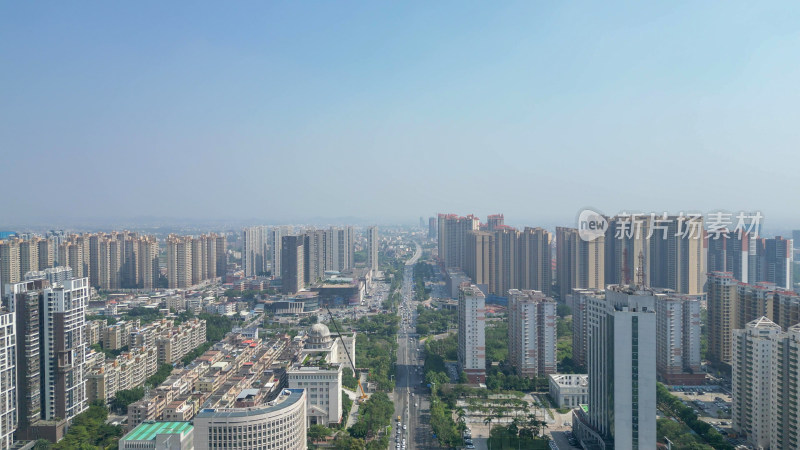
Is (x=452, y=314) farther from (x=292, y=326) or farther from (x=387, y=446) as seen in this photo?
(x=387, y=446)

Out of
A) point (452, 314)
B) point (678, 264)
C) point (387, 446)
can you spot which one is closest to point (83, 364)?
point (387, 446)

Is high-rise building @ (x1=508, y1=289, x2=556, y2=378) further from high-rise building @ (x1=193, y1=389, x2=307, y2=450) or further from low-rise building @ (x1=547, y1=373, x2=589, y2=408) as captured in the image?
high-rise building @ (x1=193, y1=389, x2=307, y2=450)

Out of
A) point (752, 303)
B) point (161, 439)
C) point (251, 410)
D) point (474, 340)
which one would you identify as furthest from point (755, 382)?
point (161, 439)

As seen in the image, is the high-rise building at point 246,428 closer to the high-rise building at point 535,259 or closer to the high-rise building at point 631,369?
the high-rise building at point 631,369

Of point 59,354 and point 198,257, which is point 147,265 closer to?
point 198,257

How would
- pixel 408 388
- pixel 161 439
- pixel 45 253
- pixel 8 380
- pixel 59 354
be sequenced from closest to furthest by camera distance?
1. pixel 161 439
2. pixel 8 380
3. pixel 59 354
4. pixel 408 388
5. pixel 45 253

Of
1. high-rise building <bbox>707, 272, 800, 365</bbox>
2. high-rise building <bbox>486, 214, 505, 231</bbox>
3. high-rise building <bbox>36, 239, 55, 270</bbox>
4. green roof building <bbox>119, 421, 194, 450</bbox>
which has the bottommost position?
green roof building <bbox>119, 421, 194, 450</bbox>

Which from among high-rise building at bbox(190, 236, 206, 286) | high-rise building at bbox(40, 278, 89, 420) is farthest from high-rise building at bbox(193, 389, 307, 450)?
high-rise building at bbox(190, 236, 206, 286)
